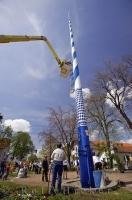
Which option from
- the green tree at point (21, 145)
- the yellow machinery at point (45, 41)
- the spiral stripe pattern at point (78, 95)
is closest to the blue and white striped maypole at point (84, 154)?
the spiral stripe pattern at point (78, 95)

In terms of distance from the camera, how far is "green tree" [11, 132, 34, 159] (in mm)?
128000

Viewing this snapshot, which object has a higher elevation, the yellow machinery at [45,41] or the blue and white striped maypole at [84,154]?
the yellow machinery at [45,41]

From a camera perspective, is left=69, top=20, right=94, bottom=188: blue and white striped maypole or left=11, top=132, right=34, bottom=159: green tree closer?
left=69, top=20, right=94, bottom=188: blue and white striped maypole

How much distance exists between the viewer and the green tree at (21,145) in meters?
128

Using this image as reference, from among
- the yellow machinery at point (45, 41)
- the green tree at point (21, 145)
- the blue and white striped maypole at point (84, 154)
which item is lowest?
the blue and white striped maypole at point (84, 154)

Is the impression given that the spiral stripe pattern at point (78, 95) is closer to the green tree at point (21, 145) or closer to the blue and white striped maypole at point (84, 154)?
the blue and white striped maypole at point (84, 154)

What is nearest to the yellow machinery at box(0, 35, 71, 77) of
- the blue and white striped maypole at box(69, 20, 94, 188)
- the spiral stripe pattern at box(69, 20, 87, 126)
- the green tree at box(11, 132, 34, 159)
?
the spiral stripe pattern at box(69, 20, 87, 126)

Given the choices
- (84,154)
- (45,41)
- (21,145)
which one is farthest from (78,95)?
(21,145)

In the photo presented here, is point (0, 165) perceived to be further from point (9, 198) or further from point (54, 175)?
point (9, 198)

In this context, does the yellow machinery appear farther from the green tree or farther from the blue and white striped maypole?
the green tree

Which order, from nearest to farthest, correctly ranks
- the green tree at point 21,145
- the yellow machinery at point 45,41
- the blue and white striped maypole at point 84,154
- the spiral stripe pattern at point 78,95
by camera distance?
the blue and white striped maypole at point 84,154 < the spiral stripe pattern at point 78,95 < the yellow machinery at point 45,41 < the green tree at point 21,145

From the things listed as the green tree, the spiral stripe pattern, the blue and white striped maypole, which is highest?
the green tree

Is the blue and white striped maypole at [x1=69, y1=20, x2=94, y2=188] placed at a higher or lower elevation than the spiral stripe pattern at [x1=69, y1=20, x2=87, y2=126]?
lower

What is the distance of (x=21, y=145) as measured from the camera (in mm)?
130625
